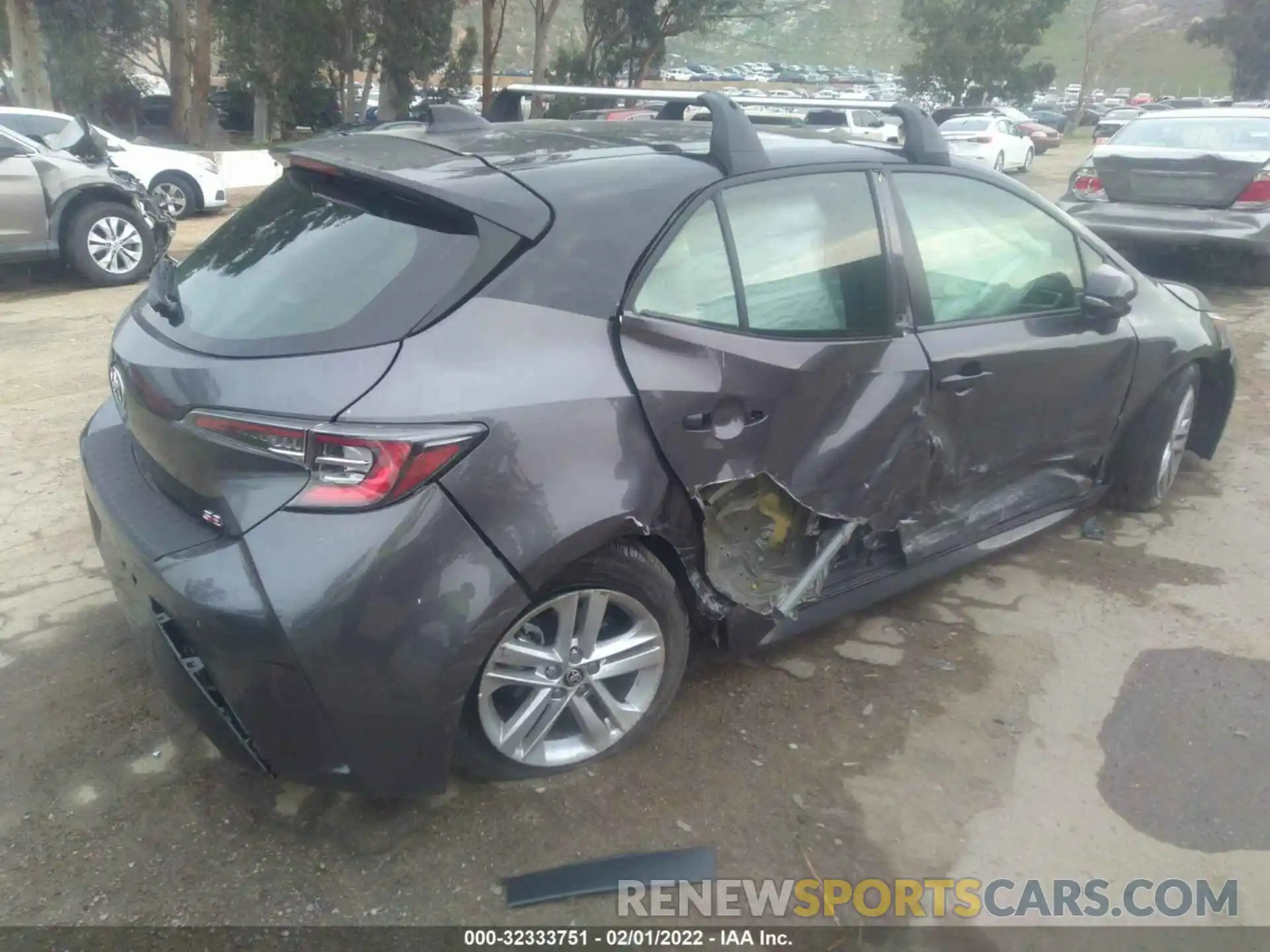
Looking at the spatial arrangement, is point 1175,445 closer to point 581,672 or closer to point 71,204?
point 581,672

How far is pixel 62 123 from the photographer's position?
1166 centimetres

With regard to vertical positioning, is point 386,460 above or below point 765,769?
above

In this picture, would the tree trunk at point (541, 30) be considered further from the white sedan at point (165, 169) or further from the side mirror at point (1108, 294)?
the side mirror at point (1108, 294)

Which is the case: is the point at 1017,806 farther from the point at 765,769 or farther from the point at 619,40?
the point at 619,40

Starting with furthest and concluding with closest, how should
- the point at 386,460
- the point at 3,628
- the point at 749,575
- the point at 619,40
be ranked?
the point at 619,40, the point at 3,628, the point at 749,575, the point at 386,460

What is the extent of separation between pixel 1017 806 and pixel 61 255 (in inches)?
350

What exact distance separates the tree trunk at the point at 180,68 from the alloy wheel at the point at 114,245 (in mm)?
19259

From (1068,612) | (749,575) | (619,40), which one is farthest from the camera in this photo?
(619,40)

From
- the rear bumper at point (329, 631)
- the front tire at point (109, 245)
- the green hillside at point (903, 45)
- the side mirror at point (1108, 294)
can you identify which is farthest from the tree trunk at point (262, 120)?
A: the green hillside at point (903, 45)

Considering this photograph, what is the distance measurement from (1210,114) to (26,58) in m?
18.0

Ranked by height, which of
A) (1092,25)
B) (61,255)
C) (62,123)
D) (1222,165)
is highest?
(1092,25)

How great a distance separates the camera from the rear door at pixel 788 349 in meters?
2.66

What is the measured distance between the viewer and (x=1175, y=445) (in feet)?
14.8

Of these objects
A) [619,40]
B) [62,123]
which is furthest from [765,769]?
[619,40]
